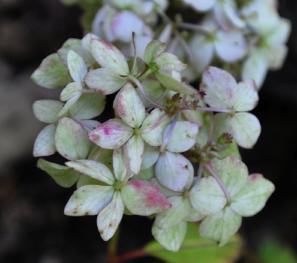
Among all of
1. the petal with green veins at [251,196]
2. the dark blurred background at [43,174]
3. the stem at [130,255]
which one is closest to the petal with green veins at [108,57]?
the petal with green veins at [251,196]

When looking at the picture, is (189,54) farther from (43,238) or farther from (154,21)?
(43,238)

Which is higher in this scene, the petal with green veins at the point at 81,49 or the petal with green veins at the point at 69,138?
the petal with green veins at the point at 81,49

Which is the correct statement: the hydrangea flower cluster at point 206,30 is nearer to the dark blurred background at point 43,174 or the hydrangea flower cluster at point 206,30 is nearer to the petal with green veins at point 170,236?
the petal with green veins at point 170,236

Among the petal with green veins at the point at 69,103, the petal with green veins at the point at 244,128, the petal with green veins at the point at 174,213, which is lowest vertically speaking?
the petal with green veins at the point at 174,213

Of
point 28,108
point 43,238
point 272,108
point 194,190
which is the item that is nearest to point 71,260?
point 43,238

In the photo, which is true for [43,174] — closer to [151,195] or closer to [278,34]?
[278,34]

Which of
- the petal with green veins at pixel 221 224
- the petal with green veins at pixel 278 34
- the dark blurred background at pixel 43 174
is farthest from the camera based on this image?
the dark blurred background at pixel 43 174
